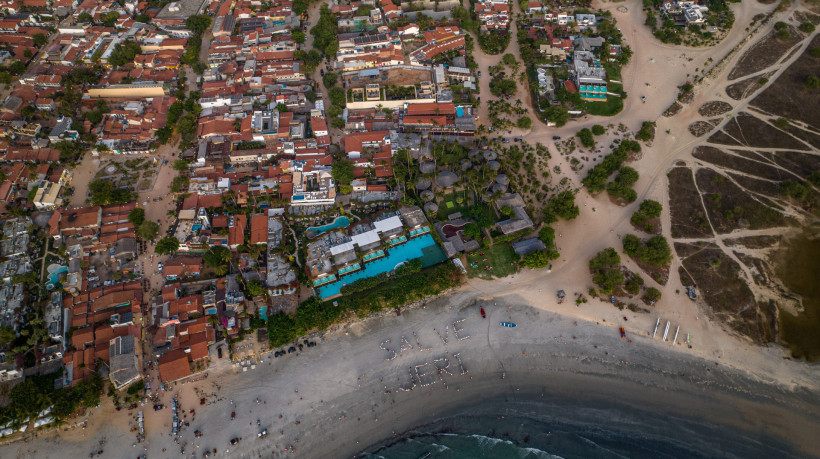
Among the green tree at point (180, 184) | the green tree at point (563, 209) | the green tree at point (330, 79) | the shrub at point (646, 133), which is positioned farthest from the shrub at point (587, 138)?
the green tree at point (180, 184)

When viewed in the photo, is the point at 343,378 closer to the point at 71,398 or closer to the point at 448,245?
the point at 448,245

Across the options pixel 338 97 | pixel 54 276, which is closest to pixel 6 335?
pixel 54 276

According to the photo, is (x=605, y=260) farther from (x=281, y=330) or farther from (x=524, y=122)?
(x=281, y=330)

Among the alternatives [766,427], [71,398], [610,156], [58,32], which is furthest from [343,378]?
[58,32]

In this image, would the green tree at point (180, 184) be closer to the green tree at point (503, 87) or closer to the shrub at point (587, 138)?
the green tree at point (503, 87)

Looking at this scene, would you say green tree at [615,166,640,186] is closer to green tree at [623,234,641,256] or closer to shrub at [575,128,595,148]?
shrub at [575,128,595,148]

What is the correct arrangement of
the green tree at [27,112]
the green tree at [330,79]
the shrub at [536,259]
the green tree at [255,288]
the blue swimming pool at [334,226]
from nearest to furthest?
the green tree at [255,288] < the shrub at [536,259] < the blue swimming pool at [334,226] < the green tree at [27,112] < the green tree at [330,79]

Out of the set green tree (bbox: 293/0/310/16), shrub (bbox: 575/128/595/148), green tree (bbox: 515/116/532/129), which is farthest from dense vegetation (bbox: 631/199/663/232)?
green tree (bbox: 293/0/310/16)
